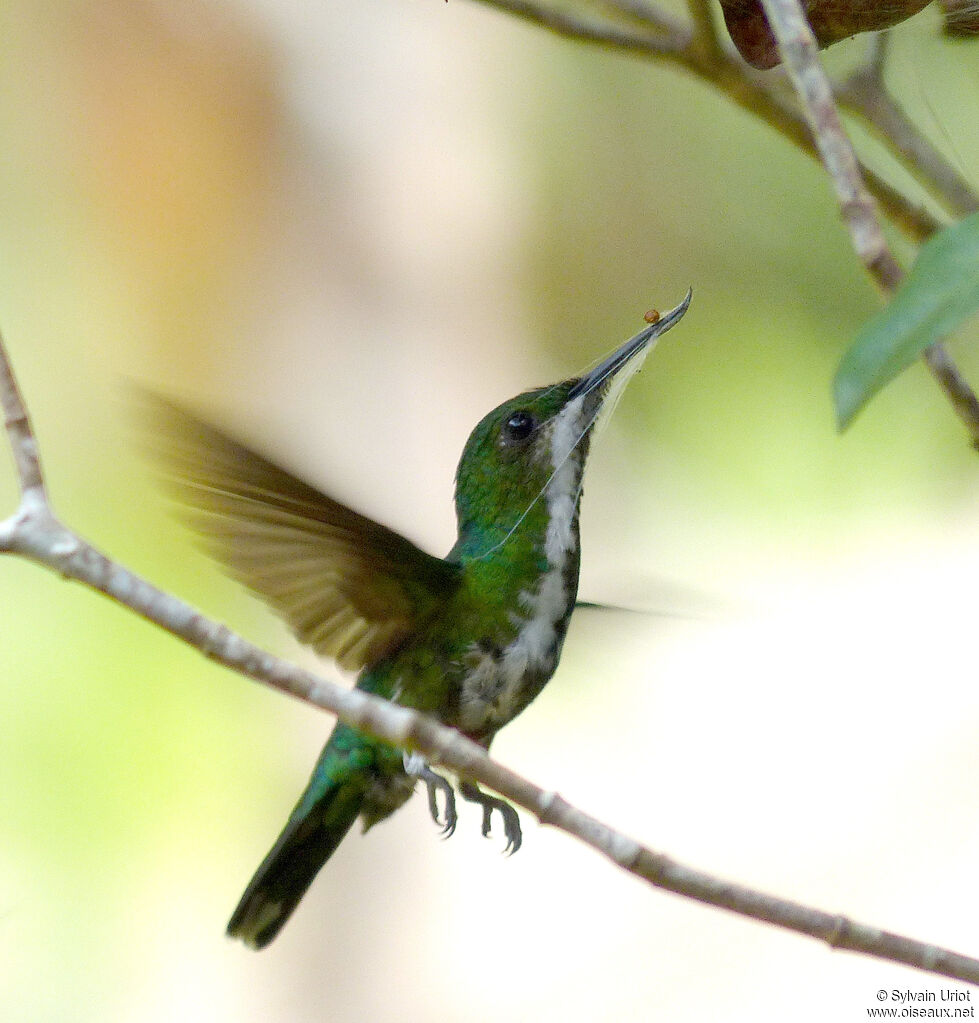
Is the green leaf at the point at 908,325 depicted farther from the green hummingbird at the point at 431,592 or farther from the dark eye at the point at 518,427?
the dark eye at the point at 518,427

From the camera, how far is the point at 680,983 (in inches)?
122

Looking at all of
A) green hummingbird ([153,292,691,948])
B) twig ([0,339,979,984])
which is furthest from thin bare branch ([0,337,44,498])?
green hummingbird ([153,292,691,948])

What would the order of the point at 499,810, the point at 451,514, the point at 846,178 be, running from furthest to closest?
the point at 451,514
the point at 499,810
the point at 846,178

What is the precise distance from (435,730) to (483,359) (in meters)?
2.63

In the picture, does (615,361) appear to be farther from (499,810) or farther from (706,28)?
(499,810)

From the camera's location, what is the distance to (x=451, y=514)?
335cm

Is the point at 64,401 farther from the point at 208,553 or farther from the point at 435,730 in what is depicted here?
the point at 435,730

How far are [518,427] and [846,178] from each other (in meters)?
0.75

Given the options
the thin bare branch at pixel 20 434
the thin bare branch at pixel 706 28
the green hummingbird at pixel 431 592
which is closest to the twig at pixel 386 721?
the thin bare branch at pixel 20 434

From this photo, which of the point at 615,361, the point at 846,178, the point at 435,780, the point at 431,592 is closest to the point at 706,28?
the point at 615,361

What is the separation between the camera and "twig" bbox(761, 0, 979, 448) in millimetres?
964

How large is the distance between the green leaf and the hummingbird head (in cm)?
73

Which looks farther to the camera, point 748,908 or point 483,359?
point 483,359

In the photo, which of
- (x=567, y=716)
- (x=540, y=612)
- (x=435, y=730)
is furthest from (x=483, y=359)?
(x=435, y=730)
